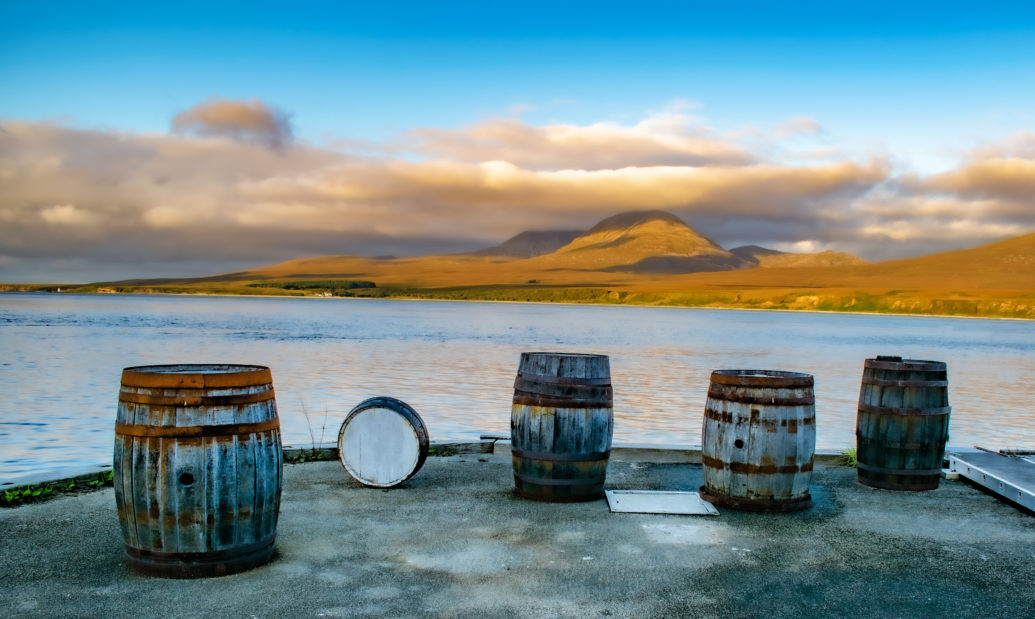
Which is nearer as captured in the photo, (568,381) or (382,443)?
(568,381)

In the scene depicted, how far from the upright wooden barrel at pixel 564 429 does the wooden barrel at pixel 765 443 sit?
3.32ft

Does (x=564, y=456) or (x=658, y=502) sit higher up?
(x=564, y=456)

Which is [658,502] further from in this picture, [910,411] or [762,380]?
[910,411]

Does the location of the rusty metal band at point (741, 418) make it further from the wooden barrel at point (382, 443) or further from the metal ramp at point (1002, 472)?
the wooden barrel at point (382, 443)

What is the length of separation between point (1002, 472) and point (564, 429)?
4.72 metres

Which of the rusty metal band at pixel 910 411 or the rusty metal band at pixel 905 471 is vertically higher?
the rusty metal band at pixel 910 411

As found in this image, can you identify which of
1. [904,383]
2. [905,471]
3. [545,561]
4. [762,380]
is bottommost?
[545,561]

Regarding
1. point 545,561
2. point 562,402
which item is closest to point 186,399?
point 545,561

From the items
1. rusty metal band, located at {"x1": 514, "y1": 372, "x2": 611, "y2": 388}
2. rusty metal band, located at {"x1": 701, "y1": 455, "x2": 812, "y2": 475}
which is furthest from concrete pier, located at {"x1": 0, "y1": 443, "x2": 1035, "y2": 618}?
rusty metal band, located at {"x1": 514, "y1": 372, "x2": 611, "y2": 388}

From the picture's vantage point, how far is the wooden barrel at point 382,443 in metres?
7.59

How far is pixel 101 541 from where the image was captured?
5.89 meters

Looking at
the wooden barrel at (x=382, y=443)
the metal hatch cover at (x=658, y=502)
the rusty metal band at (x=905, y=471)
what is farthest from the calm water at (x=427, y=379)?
the rusty metal band at (x=905, y=471)

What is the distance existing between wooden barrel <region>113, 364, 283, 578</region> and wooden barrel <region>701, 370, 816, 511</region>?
387cm

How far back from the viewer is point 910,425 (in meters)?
7.97
